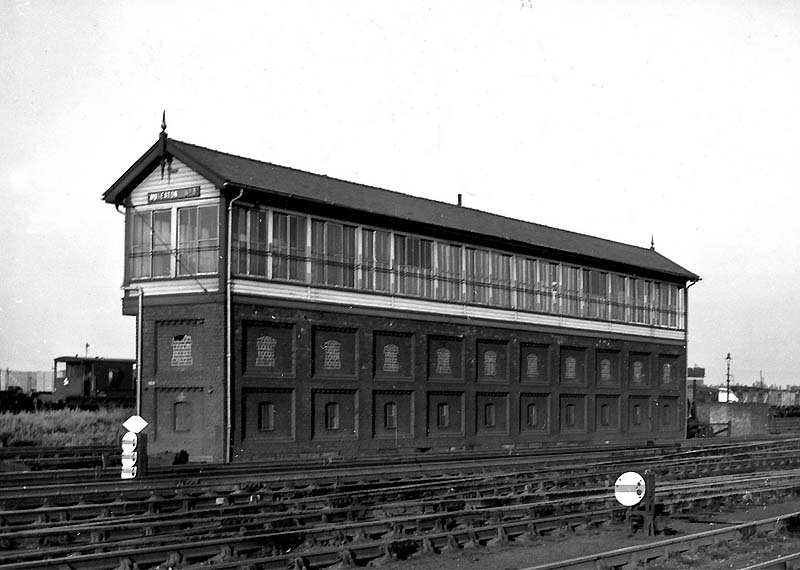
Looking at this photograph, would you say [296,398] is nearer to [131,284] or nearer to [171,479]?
[131,284]

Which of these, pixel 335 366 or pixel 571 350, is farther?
pixel 571 350

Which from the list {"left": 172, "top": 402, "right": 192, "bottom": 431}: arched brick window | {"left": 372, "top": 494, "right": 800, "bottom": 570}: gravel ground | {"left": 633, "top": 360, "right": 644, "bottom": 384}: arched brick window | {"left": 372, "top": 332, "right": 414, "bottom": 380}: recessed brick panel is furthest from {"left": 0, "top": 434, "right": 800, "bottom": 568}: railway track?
{"left": 633, "top": 360, "right": 644, "bottom": 384}: arched brick window

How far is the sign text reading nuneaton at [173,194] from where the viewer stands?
32750 mm

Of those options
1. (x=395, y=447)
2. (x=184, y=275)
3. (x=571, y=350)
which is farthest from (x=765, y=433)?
(x=184, y=275)

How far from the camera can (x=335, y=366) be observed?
3556 cm

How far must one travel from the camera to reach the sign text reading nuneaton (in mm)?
32750

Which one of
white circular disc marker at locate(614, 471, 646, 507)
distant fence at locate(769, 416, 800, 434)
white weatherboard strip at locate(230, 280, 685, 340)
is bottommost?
distant fence at locate(769, 416, 800, 434)

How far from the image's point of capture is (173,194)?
33281 mm

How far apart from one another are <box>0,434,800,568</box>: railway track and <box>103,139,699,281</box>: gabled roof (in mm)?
11229

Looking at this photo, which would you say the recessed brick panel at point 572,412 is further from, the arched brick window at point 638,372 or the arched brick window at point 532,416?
the arched brick window at point 638,372

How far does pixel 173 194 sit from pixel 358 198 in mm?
7625

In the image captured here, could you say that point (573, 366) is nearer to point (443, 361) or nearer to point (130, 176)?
Answer: point (443, 361)

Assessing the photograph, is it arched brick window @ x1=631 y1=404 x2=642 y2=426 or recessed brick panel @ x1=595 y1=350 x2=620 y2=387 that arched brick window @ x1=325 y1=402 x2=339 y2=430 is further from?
arched brick window @ x1=631 y1=404 x2=642 y2=426

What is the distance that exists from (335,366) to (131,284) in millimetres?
7578
